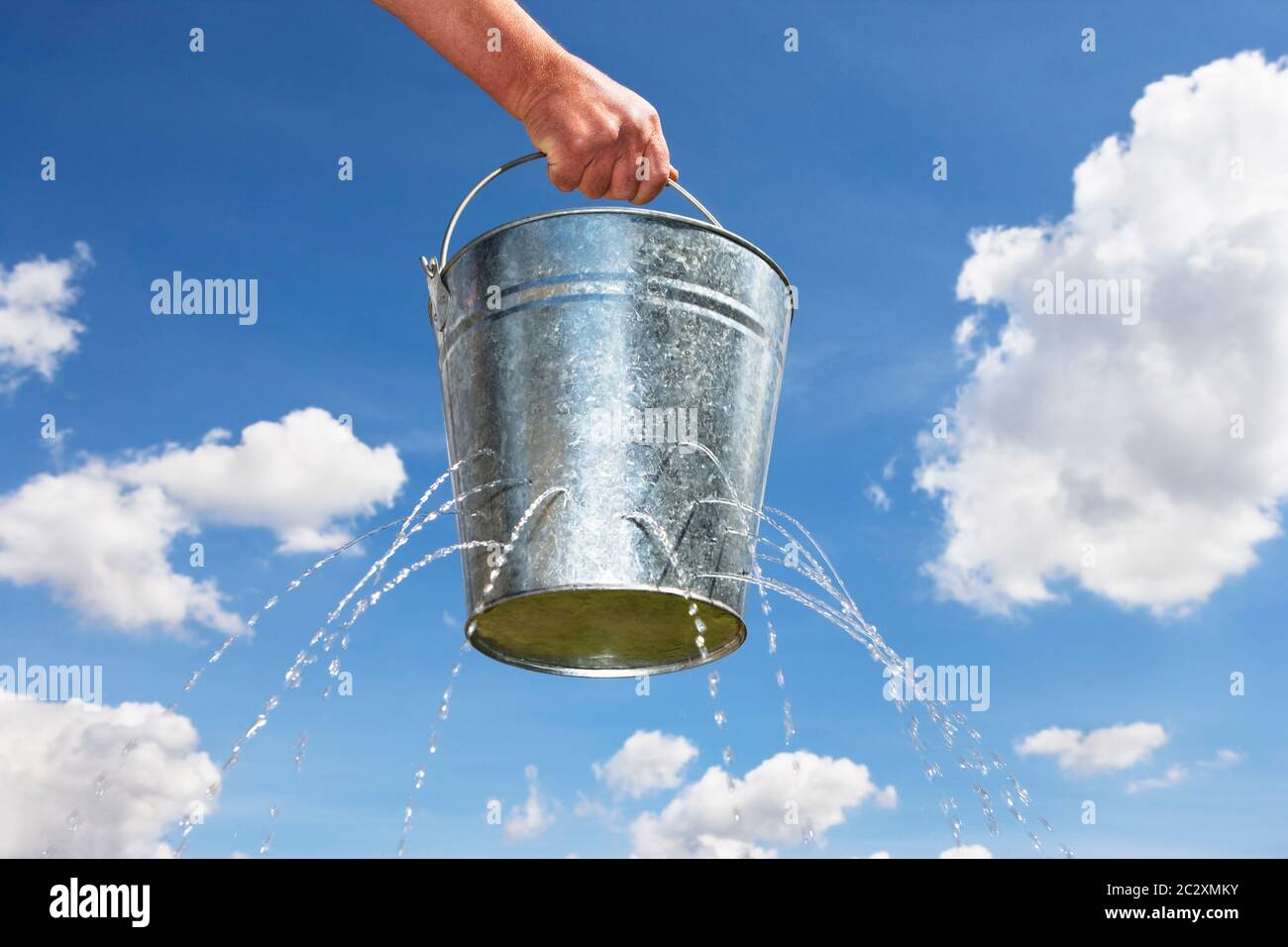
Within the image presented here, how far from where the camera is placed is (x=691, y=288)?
3.21m

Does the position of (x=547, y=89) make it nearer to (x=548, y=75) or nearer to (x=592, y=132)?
(x=548, y=75)

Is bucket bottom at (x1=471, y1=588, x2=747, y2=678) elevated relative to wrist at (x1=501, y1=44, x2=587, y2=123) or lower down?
lower down

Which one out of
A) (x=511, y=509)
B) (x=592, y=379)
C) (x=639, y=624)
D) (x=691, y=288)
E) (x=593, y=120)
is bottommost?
(x=639, y=624)

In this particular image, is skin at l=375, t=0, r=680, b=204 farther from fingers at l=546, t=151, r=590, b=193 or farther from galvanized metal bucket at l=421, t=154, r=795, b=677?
Result: galvanized metal bucket at l=421, t=154, r=795, b=677

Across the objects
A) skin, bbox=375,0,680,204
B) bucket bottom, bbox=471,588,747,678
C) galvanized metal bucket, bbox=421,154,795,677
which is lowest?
bucket bottom, bbox=471,588,747,678

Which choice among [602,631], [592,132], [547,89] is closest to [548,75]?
[547,89]

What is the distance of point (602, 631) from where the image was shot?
3.41 meters

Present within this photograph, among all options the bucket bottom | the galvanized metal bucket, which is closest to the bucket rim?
the galvanized metal bucket

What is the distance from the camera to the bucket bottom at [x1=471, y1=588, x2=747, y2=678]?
319 cm

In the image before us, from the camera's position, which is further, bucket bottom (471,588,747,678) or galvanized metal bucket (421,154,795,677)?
bucket bottom (471,588,747,678)

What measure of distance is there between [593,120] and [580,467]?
3.18ft
